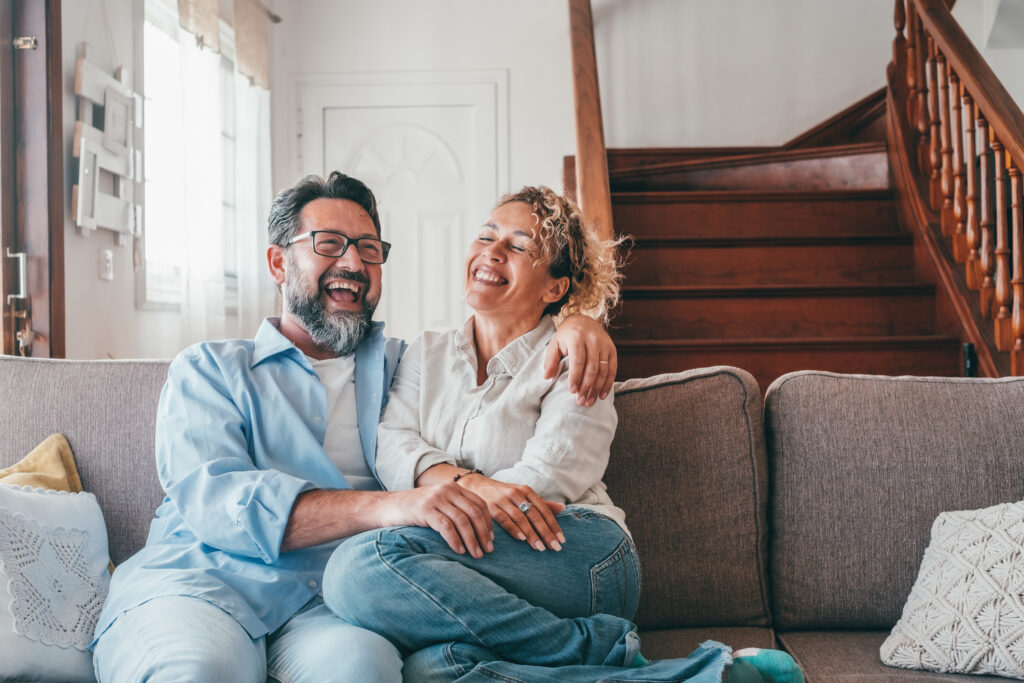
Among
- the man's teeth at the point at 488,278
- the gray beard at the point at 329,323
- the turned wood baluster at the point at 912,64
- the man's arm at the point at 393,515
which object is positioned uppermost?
the turned wood baluster at the point at 912,64

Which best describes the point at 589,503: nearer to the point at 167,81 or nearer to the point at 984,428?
the point at 984,428

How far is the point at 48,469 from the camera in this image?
161 centimetres

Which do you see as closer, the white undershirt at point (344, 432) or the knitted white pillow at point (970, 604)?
the knitted white pillow at point (970, 604)

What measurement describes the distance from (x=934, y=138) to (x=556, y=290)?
2067 mm

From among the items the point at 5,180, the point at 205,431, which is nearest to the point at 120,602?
the point at 205,431

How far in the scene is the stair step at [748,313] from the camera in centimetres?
326

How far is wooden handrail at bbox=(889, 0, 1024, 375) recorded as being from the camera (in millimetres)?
2561

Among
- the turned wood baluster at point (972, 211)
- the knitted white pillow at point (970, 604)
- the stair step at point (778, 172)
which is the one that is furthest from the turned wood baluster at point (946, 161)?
the knitted white pillow at point (970, 604)

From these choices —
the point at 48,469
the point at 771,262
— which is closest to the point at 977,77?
the point at 771,262

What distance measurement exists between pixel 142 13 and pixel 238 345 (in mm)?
2358

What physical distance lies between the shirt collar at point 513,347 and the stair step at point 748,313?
1581 millimetres

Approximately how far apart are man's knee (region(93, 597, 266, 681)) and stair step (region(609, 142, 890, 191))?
314cm

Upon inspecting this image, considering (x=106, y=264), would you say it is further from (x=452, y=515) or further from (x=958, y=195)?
(x=958, y=195)

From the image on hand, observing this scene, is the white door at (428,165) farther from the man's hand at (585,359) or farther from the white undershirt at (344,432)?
the man's hand at (585,359)
